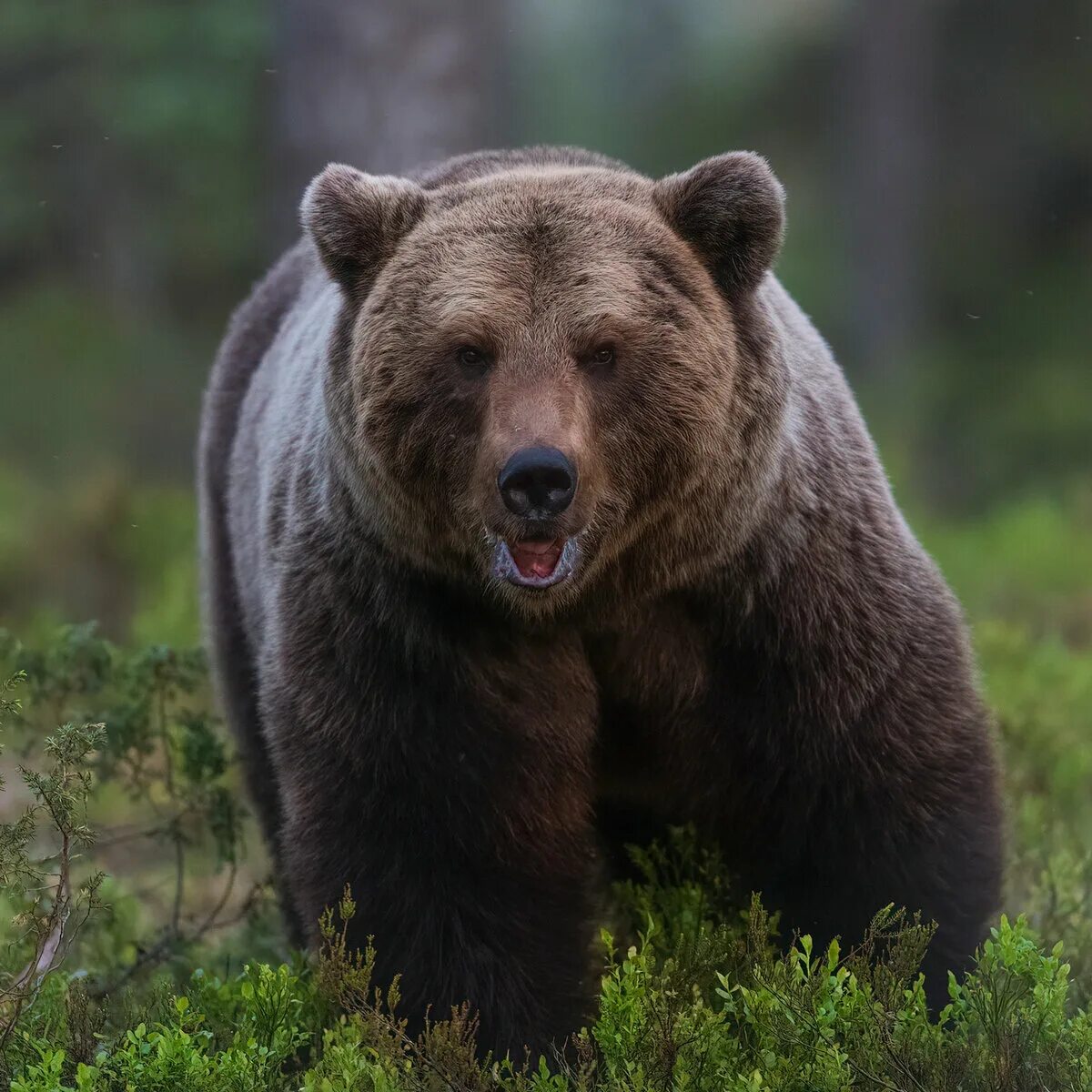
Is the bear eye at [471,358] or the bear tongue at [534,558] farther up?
the bear eye at [471,358]

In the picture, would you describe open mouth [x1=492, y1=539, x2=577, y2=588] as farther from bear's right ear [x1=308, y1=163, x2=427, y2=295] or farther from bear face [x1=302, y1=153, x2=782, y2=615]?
bear's right ear [x1=308, y1=163, x2=427, y2=295]

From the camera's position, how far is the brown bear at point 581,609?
4129 mm

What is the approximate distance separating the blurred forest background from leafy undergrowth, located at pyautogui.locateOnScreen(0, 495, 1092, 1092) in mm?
7235

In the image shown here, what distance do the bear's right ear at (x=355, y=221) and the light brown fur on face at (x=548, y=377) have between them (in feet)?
0.27

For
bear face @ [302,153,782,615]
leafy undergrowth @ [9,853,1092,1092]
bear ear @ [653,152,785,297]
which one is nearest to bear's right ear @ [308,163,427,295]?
bear face @ [302,153,782,615]

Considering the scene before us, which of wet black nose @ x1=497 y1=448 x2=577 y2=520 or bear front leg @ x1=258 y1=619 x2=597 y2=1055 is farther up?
wet black nose @ x1=497 y1=448 x2=577 y2=520

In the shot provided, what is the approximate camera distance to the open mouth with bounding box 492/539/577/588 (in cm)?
400

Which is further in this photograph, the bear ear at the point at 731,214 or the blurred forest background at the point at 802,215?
the blurred forest background at the point at 802,215

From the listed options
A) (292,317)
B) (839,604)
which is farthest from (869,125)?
(839,604)

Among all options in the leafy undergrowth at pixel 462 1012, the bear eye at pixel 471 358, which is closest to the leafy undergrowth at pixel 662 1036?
the leafy undergrowth at pixel 462 1012

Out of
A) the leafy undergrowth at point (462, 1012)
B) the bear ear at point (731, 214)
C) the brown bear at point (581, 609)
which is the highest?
the bear ear at point (731, 214)

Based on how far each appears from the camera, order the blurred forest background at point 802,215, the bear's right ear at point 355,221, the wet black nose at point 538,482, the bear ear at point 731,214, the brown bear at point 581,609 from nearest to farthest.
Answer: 1. the wet black nose at point 538,482
2. the brown bear at point 581,609
3. the bear ear at point 731,214
4. the bear's right ear at point 355,221
5. the blurred forest background at point 802,215

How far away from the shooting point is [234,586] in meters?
6.38

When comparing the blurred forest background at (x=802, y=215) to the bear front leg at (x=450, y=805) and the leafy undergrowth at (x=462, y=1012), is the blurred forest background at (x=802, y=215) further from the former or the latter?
the bear front leg at (x=450, y=805)
